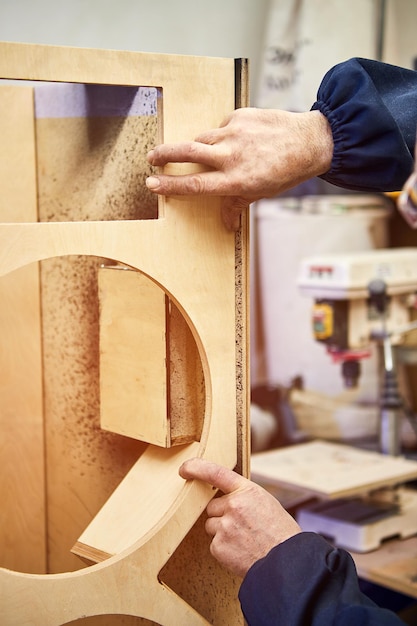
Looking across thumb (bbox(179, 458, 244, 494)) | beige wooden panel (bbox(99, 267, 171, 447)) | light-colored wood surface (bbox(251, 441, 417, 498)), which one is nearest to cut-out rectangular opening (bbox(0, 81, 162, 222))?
beige wooden panel (bbox(99, 267, 171, 447))

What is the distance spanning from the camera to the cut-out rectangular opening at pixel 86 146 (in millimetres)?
1225

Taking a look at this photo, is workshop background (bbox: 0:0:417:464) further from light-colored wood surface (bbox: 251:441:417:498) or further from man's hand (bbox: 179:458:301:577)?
man's hand (bbox: 179:458:301:577)

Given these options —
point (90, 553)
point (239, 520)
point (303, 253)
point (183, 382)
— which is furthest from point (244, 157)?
point (303, 253)

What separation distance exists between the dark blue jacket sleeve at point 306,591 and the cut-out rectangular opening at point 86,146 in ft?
1.81

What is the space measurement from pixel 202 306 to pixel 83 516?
0.55m

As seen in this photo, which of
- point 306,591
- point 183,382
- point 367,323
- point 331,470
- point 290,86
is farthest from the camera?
point 290,86

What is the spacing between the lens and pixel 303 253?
9.52 ft

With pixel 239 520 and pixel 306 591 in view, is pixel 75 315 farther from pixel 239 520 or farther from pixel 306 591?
pixel 306 591

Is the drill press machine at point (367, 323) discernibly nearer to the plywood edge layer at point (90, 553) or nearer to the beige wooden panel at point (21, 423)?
the beige wooden panel at point (21, 423)

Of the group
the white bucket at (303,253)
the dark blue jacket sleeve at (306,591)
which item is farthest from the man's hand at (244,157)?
the white bucket at (303,253)

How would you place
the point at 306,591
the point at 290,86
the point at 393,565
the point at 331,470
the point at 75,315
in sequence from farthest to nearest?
the point at 290,86 → the point at 331,470 → the point at 393,565 → the point at 75,315 → the point at 306,591

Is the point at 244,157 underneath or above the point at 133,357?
above

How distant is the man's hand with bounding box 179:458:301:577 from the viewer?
112 centimetres

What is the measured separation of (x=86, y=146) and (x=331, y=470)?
3.82 ft
